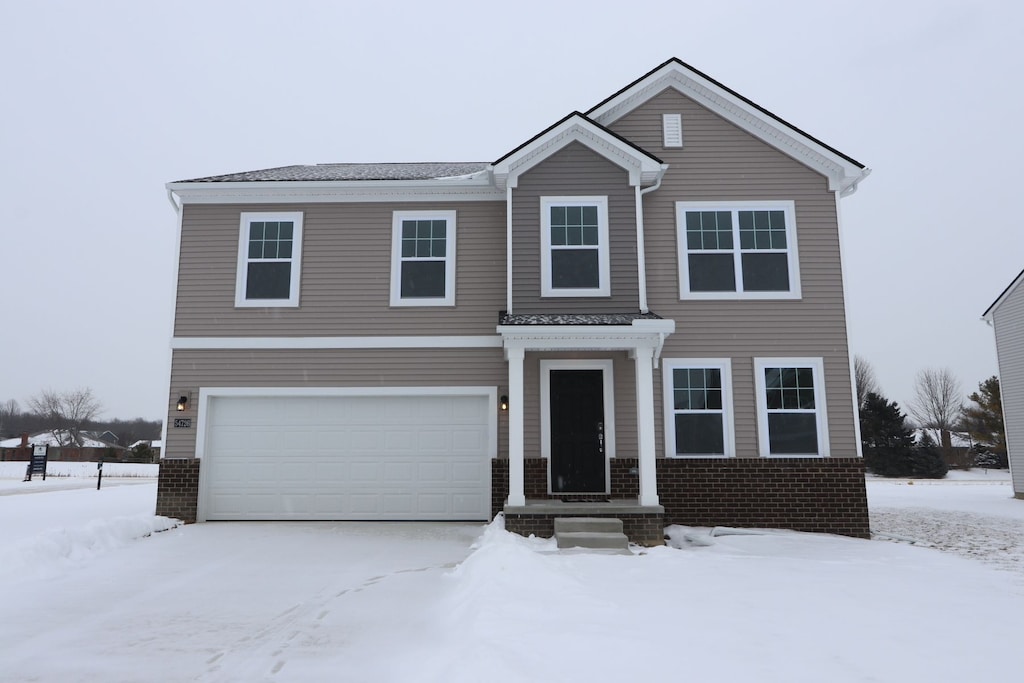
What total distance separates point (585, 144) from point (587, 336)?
353 cm

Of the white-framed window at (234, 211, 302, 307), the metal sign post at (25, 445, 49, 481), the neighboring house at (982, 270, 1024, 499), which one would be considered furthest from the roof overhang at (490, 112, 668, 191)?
the metal sign post at (25, 445, 49, 481)

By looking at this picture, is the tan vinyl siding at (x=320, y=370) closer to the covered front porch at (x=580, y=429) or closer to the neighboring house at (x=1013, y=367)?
the covered front porch at (x=580, y=429)

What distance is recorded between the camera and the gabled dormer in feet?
33.9

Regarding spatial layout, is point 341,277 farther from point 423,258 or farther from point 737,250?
point 737,250

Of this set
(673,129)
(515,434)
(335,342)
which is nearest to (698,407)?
(515,434)

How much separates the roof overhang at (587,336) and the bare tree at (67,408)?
71307 mm

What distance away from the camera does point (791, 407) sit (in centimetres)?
1045

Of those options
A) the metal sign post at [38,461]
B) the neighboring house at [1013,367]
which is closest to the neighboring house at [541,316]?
the neighboring house at [1013,367]

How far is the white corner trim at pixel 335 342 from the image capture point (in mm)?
10828

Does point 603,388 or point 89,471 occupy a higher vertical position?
point 603,388

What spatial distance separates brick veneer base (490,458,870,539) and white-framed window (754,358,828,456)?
0.27 m

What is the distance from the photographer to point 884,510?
14508mm

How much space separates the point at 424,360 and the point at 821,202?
7521 mm

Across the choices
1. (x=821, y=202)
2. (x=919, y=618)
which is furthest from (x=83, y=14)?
(x=919, y=618)
